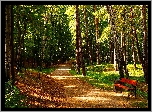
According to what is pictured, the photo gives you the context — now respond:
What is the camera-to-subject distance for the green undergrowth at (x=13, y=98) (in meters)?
10.3

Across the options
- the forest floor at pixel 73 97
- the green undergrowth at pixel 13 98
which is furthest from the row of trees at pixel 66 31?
the forest floor at pixel 73 97

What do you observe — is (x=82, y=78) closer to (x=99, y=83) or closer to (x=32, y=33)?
(x=99, y=83)

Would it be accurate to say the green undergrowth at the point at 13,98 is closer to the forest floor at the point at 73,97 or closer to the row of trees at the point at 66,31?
A: the forest floor at the point at 73,97

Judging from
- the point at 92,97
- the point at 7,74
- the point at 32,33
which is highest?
the point at 32,33

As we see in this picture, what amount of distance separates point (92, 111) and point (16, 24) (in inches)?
386

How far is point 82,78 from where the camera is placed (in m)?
19.2

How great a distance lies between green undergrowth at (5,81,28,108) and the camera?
10305 mm

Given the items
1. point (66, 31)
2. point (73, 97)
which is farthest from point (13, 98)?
point (66, 31)

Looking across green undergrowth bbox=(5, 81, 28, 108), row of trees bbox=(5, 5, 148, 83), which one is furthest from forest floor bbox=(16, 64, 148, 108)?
row of trees bbox=(5, 5, 148, 83)

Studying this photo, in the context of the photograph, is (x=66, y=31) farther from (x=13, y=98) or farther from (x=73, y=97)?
(x=13, y=98)

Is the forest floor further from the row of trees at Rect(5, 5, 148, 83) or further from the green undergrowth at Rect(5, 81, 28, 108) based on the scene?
the row of trees at Rect(5, 5, 148, 83)

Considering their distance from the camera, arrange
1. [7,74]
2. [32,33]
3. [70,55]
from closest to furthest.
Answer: [7,74], [32,33], [70,55]

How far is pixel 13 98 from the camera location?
10969 mm

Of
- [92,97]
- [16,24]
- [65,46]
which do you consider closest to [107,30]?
[16,24]
